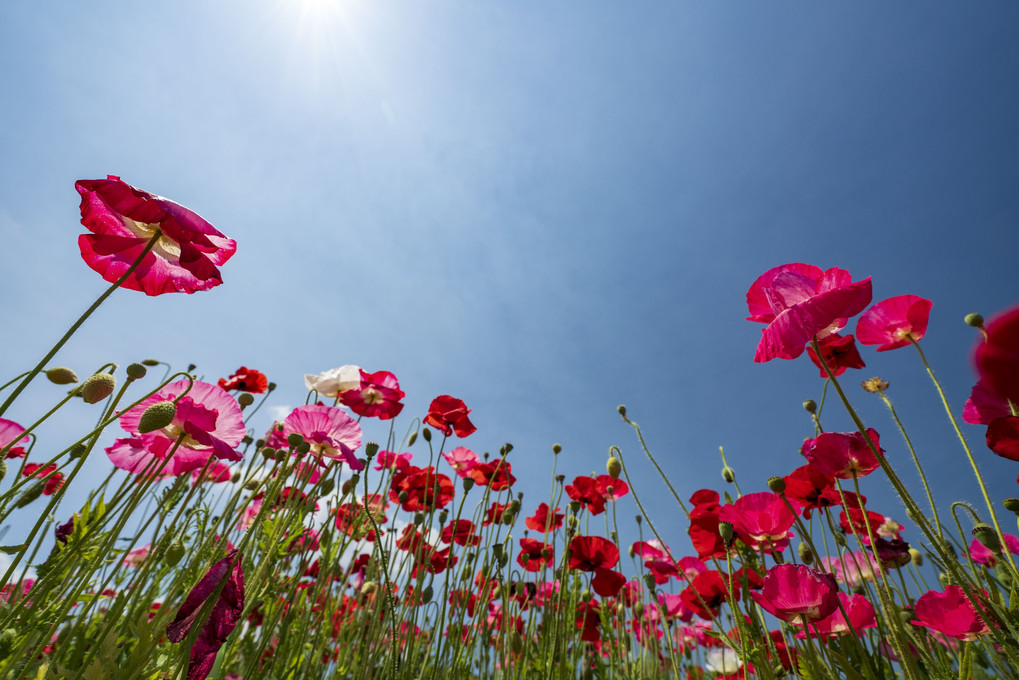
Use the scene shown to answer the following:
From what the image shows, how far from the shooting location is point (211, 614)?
917mm

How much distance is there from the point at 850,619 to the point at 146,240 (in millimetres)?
2193

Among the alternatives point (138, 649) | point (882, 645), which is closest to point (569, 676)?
point (882, 645)

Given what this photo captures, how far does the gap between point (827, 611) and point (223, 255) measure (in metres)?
1.71

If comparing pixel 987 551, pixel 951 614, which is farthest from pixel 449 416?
pixel 987 551

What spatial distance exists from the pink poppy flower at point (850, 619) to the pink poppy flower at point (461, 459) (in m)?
1.94

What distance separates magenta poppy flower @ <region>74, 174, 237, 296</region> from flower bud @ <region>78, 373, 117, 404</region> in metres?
0.27

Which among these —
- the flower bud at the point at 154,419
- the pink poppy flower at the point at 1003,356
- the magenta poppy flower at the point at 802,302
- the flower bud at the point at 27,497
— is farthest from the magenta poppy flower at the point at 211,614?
the magenta poppy flower at the point at 802,302

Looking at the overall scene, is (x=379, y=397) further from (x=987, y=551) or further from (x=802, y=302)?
(x=987, y=551)

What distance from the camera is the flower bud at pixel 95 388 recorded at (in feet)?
3.92

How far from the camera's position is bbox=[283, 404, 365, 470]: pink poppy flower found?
59.1 inches

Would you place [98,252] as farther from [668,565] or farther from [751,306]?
[668,565]

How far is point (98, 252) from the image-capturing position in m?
1.02

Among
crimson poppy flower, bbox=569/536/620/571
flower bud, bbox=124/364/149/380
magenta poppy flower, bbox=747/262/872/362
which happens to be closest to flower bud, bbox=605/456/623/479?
crimson poppy flower, bbox=569/536/620/571

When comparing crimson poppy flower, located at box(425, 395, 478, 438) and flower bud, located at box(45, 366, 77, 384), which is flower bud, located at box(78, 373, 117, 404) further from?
crimson poppy flower, located at box(425, 395, 478, 438)
